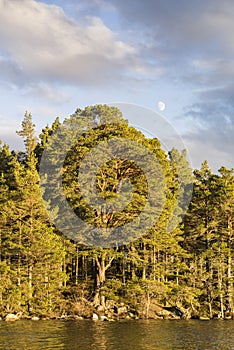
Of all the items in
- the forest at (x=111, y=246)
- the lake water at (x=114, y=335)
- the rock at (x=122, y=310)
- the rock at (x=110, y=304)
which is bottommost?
the lake water at (x=114, y=335)

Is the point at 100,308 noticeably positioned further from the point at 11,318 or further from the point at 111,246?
the point at 11,318

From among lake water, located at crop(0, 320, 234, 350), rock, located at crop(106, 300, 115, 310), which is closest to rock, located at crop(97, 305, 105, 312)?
rock, located at crop(106, 300, 115, 310)

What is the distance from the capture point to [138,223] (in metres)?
53.7

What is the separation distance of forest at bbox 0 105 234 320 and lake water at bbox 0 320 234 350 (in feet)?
17.7

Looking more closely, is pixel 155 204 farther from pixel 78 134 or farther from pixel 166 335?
pixel 166 335

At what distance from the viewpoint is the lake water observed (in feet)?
102

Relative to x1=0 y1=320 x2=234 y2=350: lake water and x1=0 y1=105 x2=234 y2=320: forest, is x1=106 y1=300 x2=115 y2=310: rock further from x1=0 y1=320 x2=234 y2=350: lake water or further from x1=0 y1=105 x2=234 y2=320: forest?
x1=0 y1=320 x2=234 y2=350: lake water

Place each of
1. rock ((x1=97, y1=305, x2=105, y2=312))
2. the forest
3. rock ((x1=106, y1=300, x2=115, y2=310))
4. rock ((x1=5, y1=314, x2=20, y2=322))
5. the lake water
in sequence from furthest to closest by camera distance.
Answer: rock ((x1=106, y1=300, x2=115, y2=310))
rock ((x1=97, y1=305, x2=105, y2=312))
the forest
rock ((x1=5, y1=314, x2=20, y2=322))
the lake water

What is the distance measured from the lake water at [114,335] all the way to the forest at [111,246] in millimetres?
5403

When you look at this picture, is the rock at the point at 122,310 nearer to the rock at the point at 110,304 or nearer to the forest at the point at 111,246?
the forest at the point at 111,246

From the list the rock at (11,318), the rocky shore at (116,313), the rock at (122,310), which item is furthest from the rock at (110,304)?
the rock at (11,318)

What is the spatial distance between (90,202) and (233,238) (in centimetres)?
1740

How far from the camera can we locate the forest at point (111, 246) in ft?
163

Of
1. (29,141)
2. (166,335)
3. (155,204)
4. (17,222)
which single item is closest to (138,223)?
(155,204)
